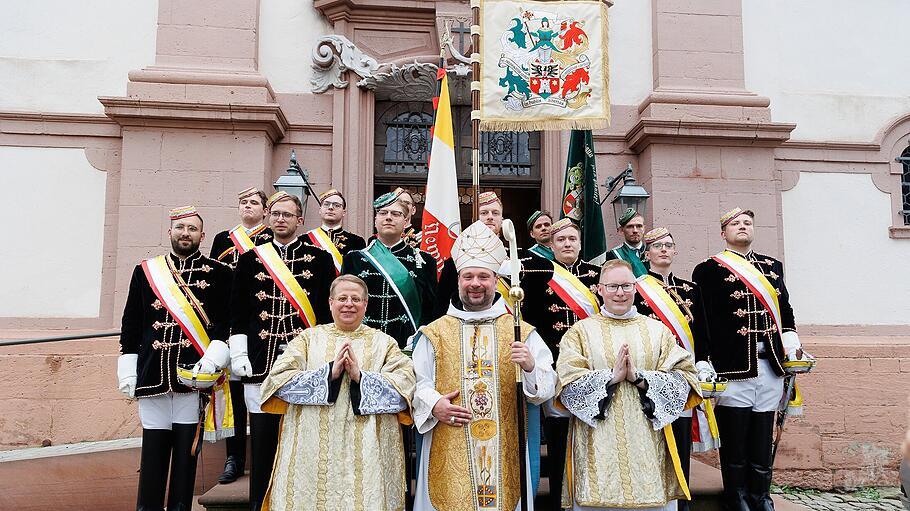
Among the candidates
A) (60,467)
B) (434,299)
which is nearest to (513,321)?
(434,299)

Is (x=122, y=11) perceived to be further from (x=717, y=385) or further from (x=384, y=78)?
(x=717, y=385)

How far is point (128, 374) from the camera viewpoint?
411 centimetres

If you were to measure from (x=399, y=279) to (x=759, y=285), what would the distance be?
234 centimetres

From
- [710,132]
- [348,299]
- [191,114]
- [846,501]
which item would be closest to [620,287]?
[348,299]

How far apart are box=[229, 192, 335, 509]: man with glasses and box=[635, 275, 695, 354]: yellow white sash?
1.92 meters

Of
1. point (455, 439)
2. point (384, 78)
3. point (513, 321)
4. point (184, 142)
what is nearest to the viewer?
point (455, 439)

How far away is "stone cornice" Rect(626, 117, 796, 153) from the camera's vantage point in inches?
287

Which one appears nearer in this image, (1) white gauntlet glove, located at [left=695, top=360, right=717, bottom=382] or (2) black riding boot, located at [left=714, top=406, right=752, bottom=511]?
(1) white gauntlet glove, located at [left=695, top=360, right=717, bottom=382]

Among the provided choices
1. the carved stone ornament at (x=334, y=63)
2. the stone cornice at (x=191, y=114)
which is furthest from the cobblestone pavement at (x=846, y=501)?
the stone cornice at (x=191, y=114)

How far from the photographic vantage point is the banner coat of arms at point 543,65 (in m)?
4.87

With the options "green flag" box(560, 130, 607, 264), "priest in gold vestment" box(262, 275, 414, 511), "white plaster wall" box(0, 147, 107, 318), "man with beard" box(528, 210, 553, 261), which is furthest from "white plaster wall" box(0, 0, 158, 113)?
"priest in gold vestment" box(262, 275, 414, 511)

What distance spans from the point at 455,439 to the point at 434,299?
3.17ft

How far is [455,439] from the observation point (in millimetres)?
3641

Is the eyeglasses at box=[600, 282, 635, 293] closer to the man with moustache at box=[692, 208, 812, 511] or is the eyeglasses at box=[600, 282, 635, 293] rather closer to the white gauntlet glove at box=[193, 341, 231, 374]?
the man with moustache at box=[692, 208, 812, 511]
